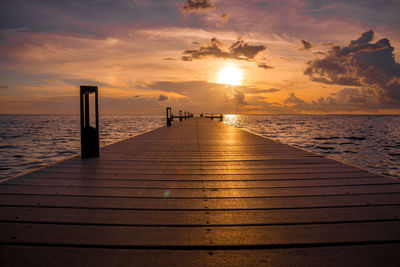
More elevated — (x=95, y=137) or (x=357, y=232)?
(x=95, y=137)

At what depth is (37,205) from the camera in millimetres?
2936

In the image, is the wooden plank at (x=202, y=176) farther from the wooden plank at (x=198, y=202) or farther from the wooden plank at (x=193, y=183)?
the wooden plank at (x=198, y=202)

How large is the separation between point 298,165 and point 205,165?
6.46ft

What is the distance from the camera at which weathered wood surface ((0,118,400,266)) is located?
6.32 ft

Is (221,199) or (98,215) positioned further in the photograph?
(221,199)

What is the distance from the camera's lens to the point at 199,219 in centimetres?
257

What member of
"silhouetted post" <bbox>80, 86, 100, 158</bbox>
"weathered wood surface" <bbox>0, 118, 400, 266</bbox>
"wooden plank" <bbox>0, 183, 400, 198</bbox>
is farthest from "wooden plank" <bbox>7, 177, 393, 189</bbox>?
"silhouetted post" <bbox>80, 86, 100, 158</bbox>

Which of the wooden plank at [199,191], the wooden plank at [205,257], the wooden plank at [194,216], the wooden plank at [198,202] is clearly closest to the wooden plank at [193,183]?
the wooden plank at [199,191]

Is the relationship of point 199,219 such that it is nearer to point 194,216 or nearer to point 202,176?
point 194,216

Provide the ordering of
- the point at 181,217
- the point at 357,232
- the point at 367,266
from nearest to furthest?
the point at 367,266
the point at 357,232
the point at 181,217

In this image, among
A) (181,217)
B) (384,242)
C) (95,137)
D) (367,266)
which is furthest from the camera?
(95,137)

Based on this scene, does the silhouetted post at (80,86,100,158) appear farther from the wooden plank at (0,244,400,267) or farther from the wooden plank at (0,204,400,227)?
the wooden plank at (0,244,400,267)

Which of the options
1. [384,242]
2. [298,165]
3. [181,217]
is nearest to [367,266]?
[384,242]

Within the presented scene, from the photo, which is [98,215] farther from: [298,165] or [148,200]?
[298,165]
